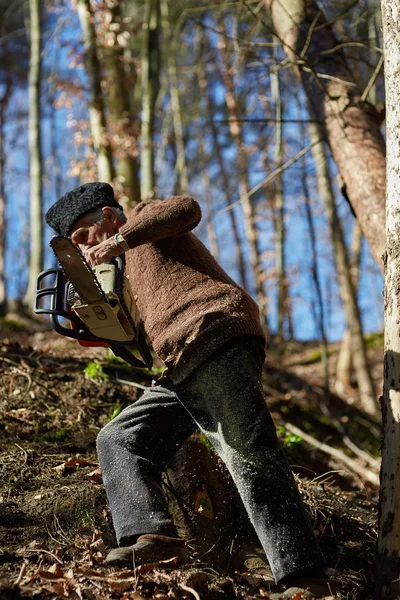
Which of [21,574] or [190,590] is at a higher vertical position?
[21,574]

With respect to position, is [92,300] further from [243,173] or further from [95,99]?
[243,173]

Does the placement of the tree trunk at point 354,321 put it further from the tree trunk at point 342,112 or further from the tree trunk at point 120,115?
the tree trunk at point 342,112

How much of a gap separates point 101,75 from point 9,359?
20.1 ft

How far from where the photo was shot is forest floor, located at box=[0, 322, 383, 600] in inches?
98.4

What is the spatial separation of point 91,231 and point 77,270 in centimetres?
51

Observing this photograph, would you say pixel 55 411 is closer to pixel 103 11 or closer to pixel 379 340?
pixel 103 11

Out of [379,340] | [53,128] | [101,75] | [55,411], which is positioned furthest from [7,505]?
[53,128]

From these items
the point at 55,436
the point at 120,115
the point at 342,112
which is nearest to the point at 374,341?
the point at 120,115

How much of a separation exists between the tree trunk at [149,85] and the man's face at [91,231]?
5.93m

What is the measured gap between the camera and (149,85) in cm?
980

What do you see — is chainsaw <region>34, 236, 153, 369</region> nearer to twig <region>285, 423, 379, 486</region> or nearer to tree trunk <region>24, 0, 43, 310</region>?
twig <region>285, 423, 379, 486</region>

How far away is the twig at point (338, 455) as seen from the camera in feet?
17.6

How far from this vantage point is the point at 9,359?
15.8 feet

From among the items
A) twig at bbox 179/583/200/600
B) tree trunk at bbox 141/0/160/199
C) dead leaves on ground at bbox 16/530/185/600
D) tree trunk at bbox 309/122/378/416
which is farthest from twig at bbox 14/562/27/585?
tree trunk at bbox 309/122/378/416
